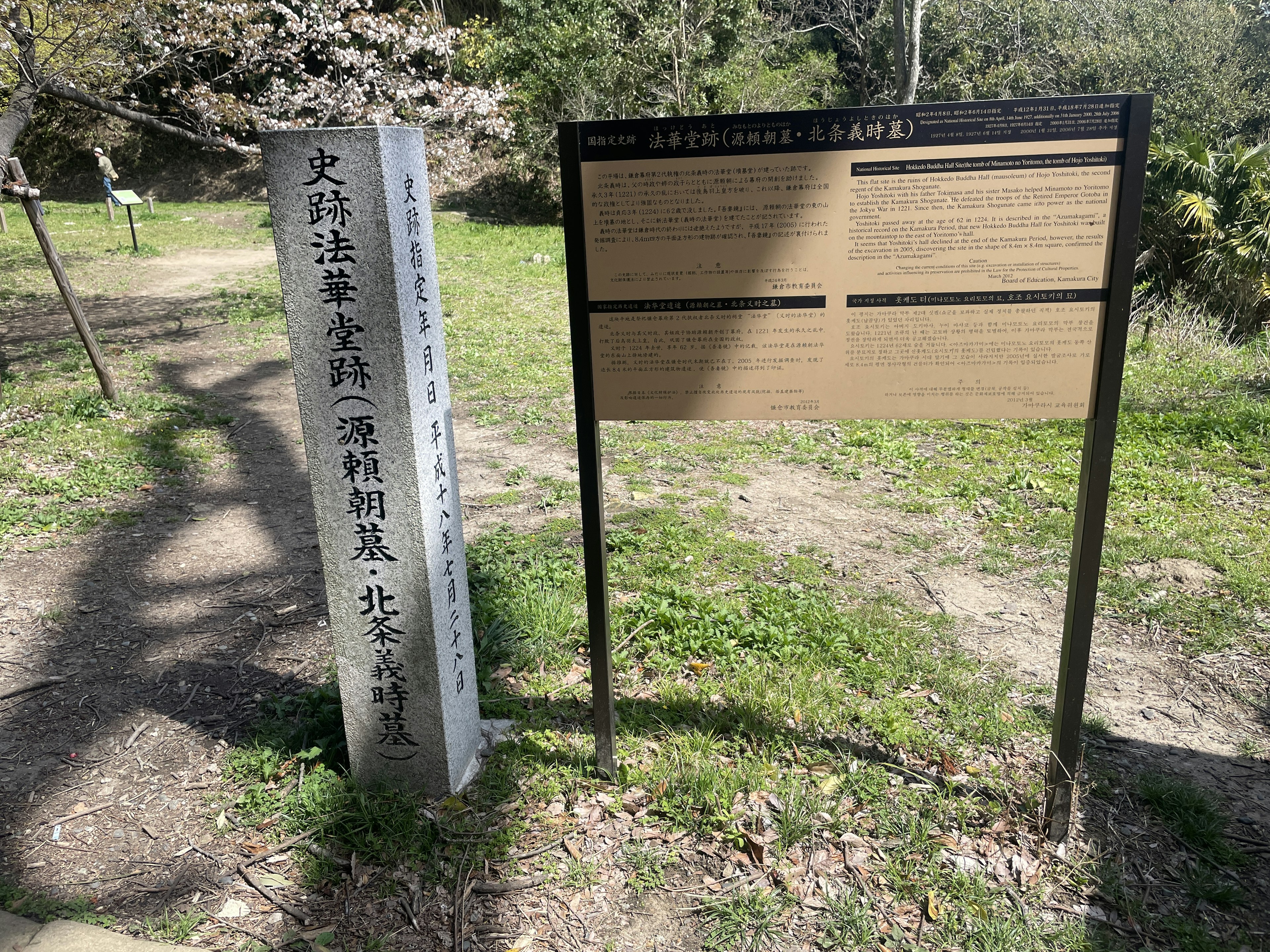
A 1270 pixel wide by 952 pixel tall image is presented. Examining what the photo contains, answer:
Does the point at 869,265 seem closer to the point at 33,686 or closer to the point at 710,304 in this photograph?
the point at 710,304

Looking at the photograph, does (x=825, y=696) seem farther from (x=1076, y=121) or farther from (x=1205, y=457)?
(x=1205, y=457)

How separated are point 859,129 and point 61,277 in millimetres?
6650

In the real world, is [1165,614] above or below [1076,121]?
below

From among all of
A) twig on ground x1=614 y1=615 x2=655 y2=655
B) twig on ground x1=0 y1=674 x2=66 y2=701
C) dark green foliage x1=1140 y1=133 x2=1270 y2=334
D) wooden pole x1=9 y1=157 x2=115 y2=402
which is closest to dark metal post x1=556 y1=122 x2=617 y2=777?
twig on ground x1=614 y1=615 x2=655 y2=655

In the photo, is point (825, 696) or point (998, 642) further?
point (998, 642)

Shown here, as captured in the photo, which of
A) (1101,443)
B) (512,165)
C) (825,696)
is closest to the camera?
(1101,443)

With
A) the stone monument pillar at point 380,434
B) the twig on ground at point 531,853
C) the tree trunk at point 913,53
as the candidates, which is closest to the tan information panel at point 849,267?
the stone monument pillar at point 380,434

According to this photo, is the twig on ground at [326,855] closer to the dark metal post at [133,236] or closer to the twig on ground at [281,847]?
the twig on ground at [281,847]

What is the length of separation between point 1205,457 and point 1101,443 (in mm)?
4100

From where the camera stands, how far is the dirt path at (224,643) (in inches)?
113

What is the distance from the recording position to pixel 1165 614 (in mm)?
4020

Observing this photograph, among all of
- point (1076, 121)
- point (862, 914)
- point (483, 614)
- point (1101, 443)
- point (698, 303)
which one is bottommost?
point (862, 914)

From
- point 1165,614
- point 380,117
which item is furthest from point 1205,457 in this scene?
point 380,117

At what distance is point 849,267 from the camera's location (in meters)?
2.44
